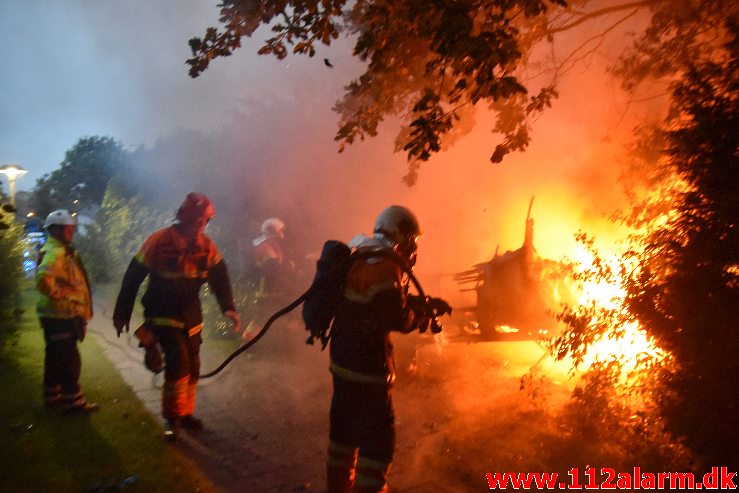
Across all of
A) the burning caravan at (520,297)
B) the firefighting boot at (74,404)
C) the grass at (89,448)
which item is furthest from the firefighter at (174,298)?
the burning caravan at (520,297)

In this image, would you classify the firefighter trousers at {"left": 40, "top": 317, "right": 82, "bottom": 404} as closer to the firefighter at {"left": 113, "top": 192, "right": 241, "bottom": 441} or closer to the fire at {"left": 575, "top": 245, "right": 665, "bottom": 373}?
the firefighter at {"left": 113, "top": 192, "right": 241, "bottom": 441}

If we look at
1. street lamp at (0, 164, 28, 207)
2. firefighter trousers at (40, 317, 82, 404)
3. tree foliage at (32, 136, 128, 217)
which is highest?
tree foliage at (32, 136, 128, 217)

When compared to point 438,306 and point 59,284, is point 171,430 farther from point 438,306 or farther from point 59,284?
point 438,306

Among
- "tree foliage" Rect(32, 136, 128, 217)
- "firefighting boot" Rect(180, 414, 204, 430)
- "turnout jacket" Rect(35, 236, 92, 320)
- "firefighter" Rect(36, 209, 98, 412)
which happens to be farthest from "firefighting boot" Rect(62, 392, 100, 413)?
"tree foliage" Rect(32, 136, 128, 217)

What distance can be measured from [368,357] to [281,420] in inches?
99.7

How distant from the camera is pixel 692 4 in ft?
18.2

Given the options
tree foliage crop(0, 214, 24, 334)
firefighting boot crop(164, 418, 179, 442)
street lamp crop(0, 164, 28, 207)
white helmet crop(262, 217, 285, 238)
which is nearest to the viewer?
firefighting boot crop(164, 418, 179, 442)

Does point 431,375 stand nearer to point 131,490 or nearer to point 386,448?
point 386,448

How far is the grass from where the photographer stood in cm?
371

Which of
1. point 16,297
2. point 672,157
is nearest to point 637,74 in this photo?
point 672,157

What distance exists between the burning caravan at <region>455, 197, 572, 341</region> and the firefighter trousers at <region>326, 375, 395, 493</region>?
395cm

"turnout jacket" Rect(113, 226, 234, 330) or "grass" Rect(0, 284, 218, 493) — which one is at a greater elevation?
"turnout jacket" Rect(113, 226, 234, 330)

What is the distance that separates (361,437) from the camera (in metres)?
3.21

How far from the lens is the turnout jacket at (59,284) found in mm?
4879
